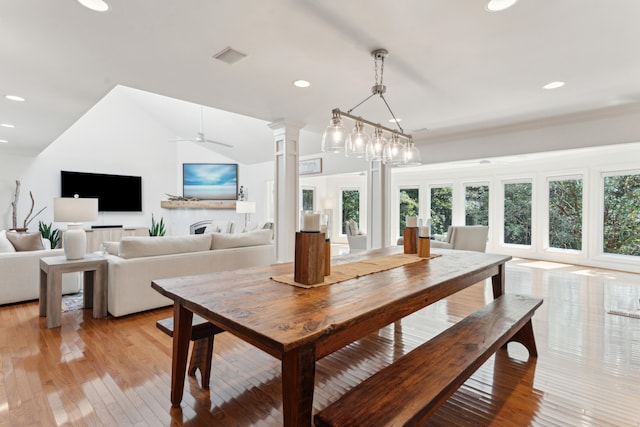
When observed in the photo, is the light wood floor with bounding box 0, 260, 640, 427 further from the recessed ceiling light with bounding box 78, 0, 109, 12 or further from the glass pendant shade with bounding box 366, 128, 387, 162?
the recessed ceiling light with bounding box 78, 0, 109, 12

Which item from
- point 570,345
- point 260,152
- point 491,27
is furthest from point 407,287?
point 260,152

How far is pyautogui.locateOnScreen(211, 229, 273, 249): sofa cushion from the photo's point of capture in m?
3.87

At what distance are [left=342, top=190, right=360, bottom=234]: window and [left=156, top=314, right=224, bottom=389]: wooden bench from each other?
8341 millimetres

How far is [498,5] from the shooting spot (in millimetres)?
1854

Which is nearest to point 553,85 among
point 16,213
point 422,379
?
point 422,379

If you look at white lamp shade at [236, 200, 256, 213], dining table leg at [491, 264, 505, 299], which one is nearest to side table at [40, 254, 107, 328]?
dining table leg at [491, 264, 505, 299]

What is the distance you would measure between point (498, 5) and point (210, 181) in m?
8.12

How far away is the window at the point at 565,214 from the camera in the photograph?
6754mm

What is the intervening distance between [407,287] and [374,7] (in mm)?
1614

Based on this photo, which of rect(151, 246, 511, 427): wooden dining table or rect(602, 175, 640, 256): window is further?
rect(602, 175, 640, 256): window

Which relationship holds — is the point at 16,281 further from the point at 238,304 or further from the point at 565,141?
the point at 565,141

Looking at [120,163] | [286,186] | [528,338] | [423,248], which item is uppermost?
[120,163]

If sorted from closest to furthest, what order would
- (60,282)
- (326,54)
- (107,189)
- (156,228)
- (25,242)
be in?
(326,54) < (60,282) < (25,242) < (107,189) < (156,228)

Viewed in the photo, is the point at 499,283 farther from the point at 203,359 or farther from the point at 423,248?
the point at 203,359
